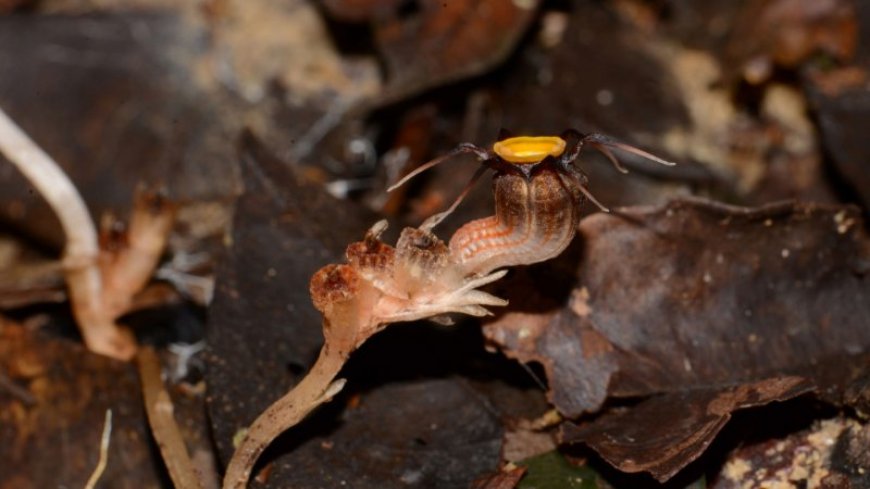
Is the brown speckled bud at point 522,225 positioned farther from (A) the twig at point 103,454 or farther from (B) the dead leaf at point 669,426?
(A) the twig at point 103,454

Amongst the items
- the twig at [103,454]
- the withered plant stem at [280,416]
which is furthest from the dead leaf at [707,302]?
the twig at [103,454]

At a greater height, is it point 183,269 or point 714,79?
point 714,79

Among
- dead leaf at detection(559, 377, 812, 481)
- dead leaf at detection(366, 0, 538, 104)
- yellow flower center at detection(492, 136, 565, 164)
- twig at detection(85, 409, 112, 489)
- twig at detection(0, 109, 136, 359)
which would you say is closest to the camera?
yellow flower center at detection(492, 136, 565, 164)

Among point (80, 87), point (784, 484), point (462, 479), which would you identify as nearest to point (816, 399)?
point (784, 484)

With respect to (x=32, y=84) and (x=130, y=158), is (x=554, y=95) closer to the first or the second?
(x=130, y=158)

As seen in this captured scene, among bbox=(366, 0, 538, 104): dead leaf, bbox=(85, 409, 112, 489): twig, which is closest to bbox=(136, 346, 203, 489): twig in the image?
bbox=(85, 409, 112, 489): twig

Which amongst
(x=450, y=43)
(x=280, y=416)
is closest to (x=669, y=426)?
(x=280, y=416)

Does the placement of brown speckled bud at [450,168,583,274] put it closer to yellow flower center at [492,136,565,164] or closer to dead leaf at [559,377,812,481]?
yellow flower center at [492,136,565,164]
